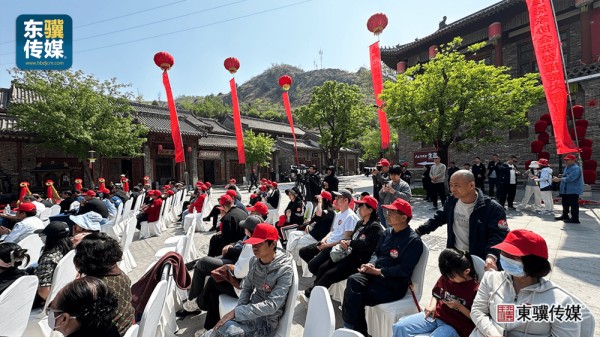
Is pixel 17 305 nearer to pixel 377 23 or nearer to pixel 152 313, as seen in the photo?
pixel 152 313

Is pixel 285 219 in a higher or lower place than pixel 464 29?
lower

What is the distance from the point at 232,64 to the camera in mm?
14922

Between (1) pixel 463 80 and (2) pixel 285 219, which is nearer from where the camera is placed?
(2) pixel 285 219

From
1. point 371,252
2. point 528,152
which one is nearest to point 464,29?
point 528,152

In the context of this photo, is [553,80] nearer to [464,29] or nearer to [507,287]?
[507,287]

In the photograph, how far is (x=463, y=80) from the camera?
1105 centimetres

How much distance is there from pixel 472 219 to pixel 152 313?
8.47ft

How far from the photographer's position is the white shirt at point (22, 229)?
163 inches

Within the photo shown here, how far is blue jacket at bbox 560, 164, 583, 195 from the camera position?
655 cm

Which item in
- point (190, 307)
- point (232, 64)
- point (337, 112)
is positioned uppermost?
point (232, 64)

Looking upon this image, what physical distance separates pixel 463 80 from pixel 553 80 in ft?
11.8

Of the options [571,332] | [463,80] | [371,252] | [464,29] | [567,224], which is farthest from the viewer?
[464,29]

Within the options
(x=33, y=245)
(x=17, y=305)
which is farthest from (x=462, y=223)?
(x=33, y=245)

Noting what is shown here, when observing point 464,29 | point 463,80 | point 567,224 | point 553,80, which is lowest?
point 567,224
